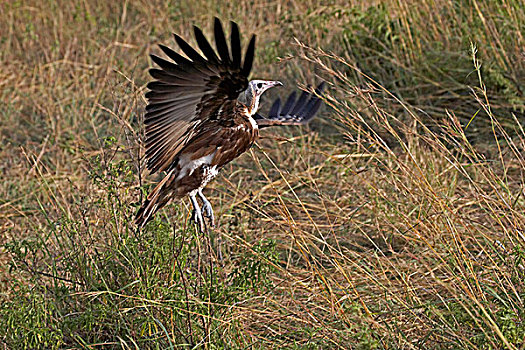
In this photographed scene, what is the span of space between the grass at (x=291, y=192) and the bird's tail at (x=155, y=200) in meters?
0.08

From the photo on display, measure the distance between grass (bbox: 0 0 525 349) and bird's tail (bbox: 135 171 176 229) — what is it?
3.2 inches

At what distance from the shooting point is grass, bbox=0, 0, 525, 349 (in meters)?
2.44

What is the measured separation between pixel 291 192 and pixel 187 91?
67.7 inches

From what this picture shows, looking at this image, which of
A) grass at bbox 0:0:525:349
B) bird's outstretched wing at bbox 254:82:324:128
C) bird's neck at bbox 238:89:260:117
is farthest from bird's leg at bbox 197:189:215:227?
bird's outstretched wing at bbox 254:82:324:128

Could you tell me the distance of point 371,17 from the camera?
5465 millimetres

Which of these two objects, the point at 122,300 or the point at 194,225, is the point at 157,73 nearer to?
the point at 194,225

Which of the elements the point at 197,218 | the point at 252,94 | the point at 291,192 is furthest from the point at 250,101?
the point at 291,192

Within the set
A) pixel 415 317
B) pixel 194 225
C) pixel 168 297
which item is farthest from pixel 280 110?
pixel 415 317

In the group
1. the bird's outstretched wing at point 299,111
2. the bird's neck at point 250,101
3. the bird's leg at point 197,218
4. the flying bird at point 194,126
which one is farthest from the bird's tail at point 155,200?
the bird's outstretched wing at point 299,111

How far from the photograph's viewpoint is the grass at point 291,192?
8.01ft

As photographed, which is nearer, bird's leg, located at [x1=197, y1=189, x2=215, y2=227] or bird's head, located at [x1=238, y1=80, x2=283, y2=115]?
bird's leg, located at [x1=197, y1=189, x2=215, y2=227]

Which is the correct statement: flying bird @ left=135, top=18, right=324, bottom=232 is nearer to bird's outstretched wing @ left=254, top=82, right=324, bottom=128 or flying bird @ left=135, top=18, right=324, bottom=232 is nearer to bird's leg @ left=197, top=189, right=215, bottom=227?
bird's leg @ left=197, top=189, right=215, bottom=227

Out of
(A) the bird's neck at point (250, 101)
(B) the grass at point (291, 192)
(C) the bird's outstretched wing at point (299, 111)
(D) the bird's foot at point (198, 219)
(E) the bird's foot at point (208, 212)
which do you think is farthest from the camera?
(C) the bird's outstretched wing at point (299, 111)

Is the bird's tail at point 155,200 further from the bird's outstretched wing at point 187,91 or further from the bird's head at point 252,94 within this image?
the bird's head at point 252,94
